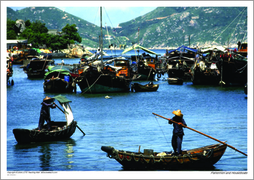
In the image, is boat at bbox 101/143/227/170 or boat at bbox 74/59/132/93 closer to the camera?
boat at bbox 101/143/227/170

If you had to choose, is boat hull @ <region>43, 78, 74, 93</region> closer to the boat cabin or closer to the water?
the water

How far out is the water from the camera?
17.8 metres

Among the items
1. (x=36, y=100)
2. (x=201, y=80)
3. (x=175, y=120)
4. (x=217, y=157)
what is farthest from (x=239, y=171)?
(x=201, y=80)

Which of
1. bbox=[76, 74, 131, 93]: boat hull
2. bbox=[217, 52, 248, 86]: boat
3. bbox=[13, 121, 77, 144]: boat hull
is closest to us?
bbox=[13, 121, 77, 144]: boat hull

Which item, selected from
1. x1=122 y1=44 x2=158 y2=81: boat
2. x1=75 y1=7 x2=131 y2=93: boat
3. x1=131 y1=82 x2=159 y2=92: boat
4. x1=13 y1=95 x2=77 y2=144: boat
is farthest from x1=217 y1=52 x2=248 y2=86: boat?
x1=13 y1=95 x2=77 y2=144: boat

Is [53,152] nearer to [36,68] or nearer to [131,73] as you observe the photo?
[131,73]

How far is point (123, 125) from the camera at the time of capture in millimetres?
27094

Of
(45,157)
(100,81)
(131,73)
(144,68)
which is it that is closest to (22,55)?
(144,68)

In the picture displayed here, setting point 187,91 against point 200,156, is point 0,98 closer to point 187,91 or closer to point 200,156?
point 200,156

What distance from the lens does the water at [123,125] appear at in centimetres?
1777

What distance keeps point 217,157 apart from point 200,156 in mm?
899

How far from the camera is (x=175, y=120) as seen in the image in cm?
1609

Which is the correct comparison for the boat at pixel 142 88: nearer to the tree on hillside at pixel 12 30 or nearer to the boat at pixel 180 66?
the boat at pixel 180 66

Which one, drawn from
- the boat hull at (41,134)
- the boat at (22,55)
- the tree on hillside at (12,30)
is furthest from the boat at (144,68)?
the tree on hillside at (12,30)
